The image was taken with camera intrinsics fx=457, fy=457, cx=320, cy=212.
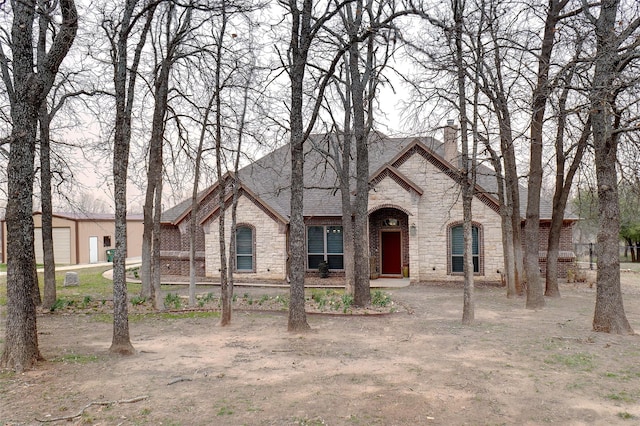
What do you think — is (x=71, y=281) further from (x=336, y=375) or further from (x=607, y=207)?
(x=607, y=207)

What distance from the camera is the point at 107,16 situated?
10344mm

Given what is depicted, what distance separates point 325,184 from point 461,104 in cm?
1297

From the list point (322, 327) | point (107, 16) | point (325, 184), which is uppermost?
point (107, 16)

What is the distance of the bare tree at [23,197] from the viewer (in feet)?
24.1

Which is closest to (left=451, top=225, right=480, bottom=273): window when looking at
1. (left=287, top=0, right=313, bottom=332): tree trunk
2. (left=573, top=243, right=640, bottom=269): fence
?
(left=573, top=243, right=640, bottom=269): fence

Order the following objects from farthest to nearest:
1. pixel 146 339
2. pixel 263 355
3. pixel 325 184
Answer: pixel 325 184 → pixel 146 339 → pixel 263 355

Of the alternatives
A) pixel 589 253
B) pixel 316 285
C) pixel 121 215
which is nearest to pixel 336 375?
pixel 121 215

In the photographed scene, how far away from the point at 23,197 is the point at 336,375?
585 cm

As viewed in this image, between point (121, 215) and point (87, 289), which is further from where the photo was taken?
point (87, 289)

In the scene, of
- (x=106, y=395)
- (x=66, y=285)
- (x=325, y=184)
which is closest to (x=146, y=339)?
(x=106, y=395)

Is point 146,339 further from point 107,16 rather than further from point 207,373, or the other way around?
point 107,16

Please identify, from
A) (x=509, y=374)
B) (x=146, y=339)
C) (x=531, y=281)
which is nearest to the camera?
(x=509, y=374)

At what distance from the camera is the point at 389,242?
71.1ft

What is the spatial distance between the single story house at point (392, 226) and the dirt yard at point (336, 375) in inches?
317
